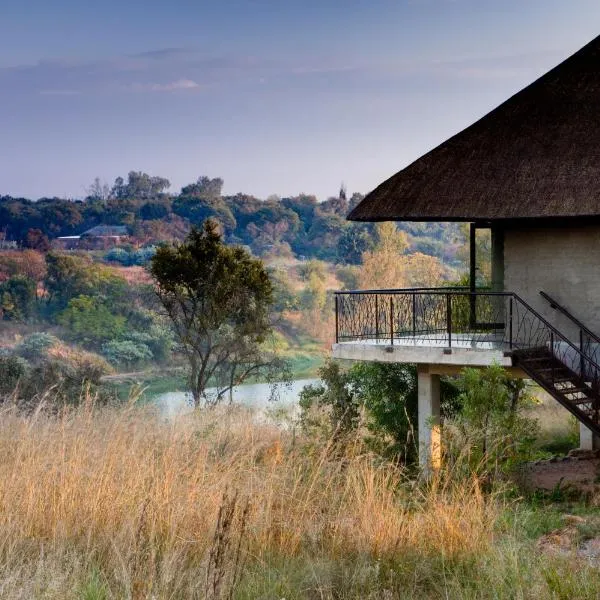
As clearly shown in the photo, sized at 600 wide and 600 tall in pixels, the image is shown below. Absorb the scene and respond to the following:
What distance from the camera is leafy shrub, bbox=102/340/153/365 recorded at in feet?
133

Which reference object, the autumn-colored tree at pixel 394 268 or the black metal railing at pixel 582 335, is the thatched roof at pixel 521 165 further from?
the autumn-colored tree at pixel 394 268

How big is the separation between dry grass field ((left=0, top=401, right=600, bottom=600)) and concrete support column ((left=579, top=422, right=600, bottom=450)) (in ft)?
37.2

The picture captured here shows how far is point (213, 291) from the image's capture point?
27.9 metres

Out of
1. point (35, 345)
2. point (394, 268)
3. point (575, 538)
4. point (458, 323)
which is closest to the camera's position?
point (575, 538)

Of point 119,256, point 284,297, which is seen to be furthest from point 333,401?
point 119,256

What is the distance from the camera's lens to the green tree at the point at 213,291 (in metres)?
27.5

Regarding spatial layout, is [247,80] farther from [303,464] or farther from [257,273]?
[303,464]

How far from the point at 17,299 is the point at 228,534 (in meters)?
39.3

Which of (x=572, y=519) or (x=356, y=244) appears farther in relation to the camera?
(x=356, y=244)

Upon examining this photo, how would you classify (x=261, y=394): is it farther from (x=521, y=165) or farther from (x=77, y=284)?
(x=521, y=165)

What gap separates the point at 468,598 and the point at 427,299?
12.5 m

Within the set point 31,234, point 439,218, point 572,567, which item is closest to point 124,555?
point 572,567

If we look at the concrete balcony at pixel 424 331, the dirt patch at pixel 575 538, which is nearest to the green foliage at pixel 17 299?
the concrete balcony at pixel 424 331

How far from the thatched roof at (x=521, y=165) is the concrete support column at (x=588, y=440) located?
205 inches
